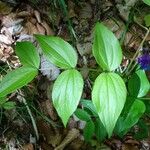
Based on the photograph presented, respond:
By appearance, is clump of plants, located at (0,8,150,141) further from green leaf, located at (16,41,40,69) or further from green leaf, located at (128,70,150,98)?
green leaf, located at (128,70,150,98)

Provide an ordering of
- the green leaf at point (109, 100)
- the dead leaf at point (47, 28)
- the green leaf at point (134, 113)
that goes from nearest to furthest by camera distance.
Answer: the green leaf at point (109, 100)
the green leaf at point (134, 113)
the dead leaf at point (47, 28)

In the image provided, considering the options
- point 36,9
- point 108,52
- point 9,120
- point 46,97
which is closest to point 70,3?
point 36,9

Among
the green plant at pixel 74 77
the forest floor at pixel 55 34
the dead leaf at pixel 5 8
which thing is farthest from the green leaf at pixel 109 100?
the dead leaf at pixel 5 8

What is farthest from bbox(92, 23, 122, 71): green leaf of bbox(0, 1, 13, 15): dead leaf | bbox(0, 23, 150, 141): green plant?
bbox(0, 1, 13, 15): dead leaf

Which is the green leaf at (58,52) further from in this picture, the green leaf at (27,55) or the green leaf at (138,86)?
the green leaf at (138,86)

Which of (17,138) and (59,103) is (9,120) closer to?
(17,138)
